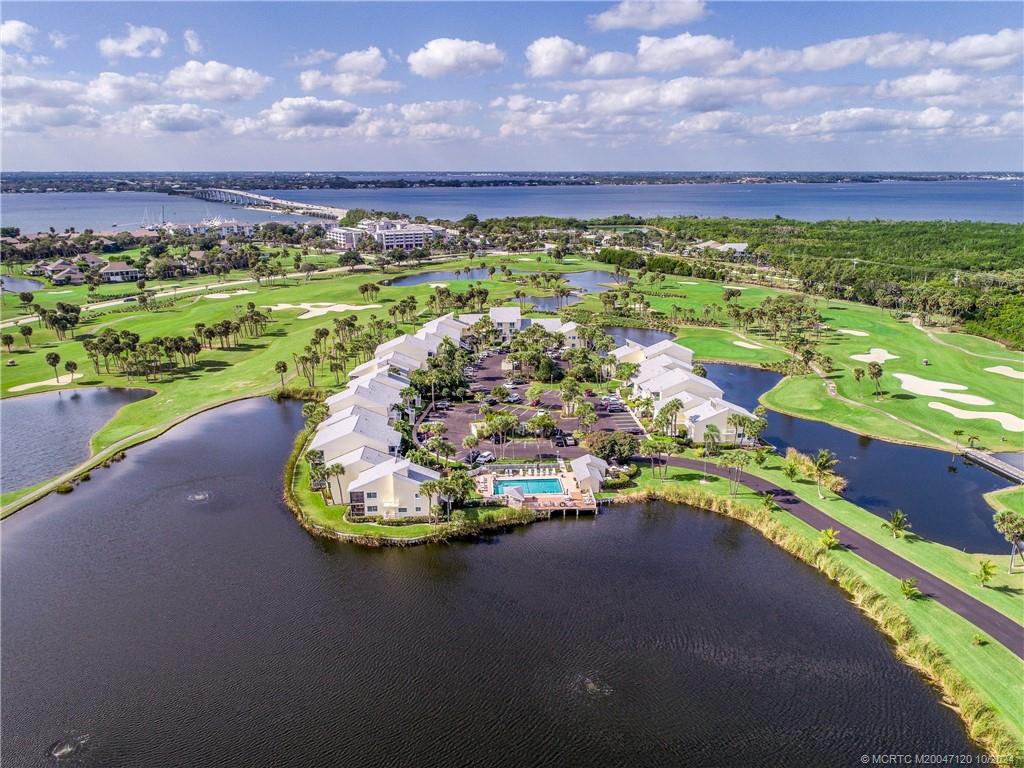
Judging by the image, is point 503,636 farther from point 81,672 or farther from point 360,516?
point 81,672

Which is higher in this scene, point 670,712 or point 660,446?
point 660,446

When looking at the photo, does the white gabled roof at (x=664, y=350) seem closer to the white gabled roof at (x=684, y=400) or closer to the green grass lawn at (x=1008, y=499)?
the white gabled roof at (x=684, y=400)

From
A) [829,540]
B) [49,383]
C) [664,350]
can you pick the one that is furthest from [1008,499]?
[49,383]

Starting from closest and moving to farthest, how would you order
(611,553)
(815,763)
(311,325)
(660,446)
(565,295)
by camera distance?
(815,763)
(611,553)
(660,446)
(311,325)
(565,295)

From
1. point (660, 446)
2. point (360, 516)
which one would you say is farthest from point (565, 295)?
point (360, 516)

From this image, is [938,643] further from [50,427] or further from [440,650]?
[50,427]

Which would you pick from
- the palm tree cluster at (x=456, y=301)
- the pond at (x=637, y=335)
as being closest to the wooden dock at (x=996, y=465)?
the pond at (x=637, y=335)

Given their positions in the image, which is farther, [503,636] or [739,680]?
[503,636]
